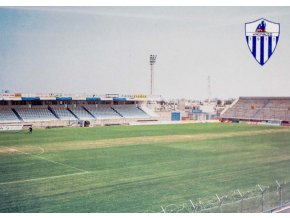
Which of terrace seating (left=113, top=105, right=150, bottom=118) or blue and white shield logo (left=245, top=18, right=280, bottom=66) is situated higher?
blue and white shield logo (left=245, top=18, right=280, bottom=66)

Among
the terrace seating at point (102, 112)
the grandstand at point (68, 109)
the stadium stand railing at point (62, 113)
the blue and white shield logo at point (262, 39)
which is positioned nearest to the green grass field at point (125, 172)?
the blue and white shield logo at point (262, 39)

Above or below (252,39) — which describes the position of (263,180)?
below

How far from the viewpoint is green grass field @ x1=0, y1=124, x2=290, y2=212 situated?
1085 centimetres

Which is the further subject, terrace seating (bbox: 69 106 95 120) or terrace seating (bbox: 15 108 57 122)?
terrace seating (bbox: 69 106 95 120)

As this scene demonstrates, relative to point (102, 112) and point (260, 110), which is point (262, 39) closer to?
point (102, 112)

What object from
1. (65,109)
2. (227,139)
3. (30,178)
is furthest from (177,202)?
(65,109)

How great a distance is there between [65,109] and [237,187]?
28995mm

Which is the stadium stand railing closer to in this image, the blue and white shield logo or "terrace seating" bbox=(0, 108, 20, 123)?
"terrace seating" bbox=(0, 108, 20, 123)

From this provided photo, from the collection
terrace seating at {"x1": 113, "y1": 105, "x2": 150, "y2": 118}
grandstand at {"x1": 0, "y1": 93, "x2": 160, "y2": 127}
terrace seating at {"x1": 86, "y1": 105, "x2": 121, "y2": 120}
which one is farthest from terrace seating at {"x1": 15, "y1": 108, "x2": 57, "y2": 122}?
terrace seating at {"x1": 113, "y1": 105, "x2": 150, "y2": 118}

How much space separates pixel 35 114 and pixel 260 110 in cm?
2420

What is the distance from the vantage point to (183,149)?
798 inches

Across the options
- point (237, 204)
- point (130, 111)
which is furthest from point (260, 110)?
point (237, 204)

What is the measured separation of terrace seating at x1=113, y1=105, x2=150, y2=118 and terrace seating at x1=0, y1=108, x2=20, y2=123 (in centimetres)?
1200
